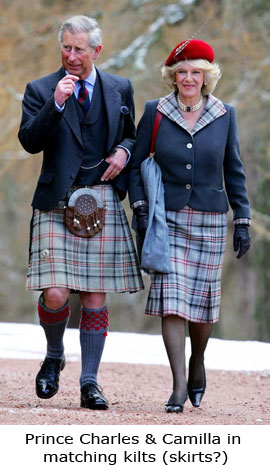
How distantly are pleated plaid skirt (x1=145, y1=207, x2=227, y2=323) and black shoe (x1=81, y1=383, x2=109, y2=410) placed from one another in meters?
0.48

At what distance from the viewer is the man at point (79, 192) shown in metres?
5.63

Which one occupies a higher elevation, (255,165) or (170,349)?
(255,165)

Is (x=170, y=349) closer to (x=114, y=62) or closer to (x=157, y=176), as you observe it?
(x=157, y=176)

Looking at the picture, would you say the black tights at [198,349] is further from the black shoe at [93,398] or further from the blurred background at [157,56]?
the blurred background at [157,56]

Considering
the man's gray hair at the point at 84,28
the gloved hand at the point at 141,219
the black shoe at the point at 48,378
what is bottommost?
the black shoe at the point at 48,378

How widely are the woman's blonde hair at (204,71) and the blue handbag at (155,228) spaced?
471 mm

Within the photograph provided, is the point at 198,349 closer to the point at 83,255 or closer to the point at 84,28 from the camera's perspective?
the point at 83,255

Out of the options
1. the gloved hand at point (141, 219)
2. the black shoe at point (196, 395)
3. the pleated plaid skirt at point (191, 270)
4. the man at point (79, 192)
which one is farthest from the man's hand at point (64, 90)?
the black shoe at point (196, 395)

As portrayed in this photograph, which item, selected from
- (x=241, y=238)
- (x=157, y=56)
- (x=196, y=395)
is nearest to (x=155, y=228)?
(x=241, y=238)

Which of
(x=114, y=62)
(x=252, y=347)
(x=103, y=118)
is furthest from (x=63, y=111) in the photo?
(x=114, y=62)

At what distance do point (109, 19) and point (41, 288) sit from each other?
834cm

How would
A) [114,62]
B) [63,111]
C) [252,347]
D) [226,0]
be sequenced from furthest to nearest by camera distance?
[226,0]
[114,62]
[252,347]
[63,111]

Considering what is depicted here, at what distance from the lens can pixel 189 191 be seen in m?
5.69

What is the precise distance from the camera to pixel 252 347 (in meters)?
8.98
